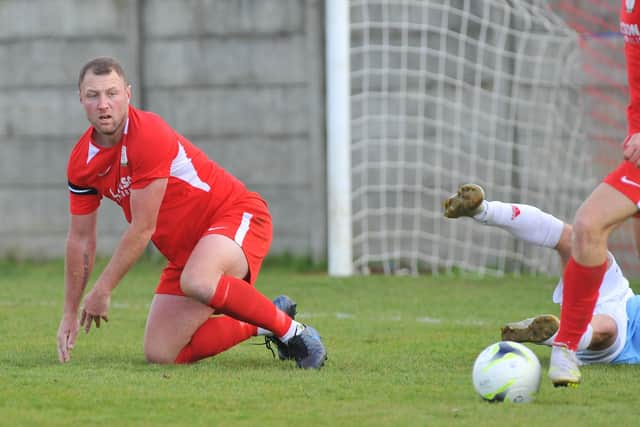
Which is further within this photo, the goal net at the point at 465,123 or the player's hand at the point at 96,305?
the goal net at the point at 465,123

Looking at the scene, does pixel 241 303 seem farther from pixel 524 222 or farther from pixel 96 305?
pixel 524 222

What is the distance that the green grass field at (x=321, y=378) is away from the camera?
4234mm

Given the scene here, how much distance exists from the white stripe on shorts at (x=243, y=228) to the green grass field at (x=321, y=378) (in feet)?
1.86

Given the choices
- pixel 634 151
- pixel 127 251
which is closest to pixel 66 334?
pixel 127 251

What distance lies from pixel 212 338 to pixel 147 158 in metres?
0.90

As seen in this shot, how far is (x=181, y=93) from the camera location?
11.0m

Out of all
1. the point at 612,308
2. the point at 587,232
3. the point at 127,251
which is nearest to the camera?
the point at 587,232

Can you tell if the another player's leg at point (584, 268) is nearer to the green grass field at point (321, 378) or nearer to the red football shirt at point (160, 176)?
the green grass field at point (321, 378)

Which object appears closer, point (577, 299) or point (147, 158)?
point (577, 299)

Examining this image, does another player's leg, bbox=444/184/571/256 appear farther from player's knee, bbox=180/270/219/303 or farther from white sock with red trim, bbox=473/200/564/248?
player's knee, bbox=180/270/219/303

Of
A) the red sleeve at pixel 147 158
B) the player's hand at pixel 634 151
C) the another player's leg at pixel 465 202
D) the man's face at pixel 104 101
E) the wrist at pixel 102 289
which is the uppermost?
the man's face at pixel 104 101

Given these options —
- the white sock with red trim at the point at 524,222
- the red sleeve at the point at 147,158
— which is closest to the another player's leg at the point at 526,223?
the white sock with red trim at the point at 524,222

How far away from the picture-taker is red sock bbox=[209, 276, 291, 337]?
534 centimetres

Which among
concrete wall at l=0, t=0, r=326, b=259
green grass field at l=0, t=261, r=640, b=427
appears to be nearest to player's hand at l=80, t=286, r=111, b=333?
green grass field at l=0, t=261, r=640, b=427
